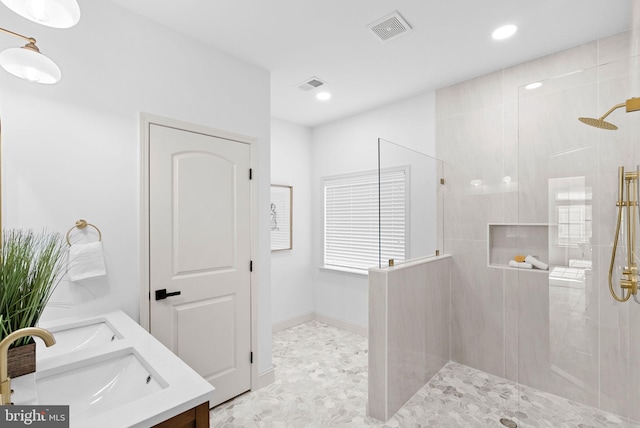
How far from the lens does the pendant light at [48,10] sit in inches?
39.8

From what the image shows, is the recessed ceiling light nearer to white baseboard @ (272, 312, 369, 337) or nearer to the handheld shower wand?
the handheld shower wand

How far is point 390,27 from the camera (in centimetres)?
211

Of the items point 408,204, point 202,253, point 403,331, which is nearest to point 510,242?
point 408,204

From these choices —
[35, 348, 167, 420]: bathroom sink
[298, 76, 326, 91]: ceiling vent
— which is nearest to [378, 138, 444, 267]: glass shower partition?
[298, 76, 326, 91]: ceiling vent

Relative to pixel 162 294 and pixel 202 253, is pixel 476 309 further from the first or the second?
pixel 162 294

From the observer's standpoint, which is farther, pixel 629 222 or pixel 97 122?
pixel 97 122

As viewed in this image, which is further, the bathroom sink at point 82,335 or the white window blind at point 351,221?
the white window blind at point 351,221

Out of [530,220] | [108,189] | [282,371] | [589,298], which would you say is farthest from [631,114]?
[282,371]

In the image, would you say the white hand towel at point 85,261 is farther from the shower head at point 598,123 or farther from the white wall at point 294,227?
the shower head at point 598,123

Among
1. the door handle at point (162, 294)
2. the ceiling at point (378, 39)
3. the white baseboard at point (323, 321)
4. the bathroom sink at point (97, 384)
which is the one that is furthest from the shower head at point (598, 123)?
the white baseboard at point (323, 321)

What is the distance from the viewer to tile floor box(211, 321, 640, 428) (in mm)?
1868

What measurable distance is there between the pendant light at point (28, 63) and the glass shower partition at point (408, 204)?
1785 millimetres

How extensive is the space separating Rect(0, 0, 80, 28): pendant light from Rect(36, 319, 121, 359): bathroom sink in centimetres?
133

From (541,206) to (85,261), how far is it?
2576 millimetres
